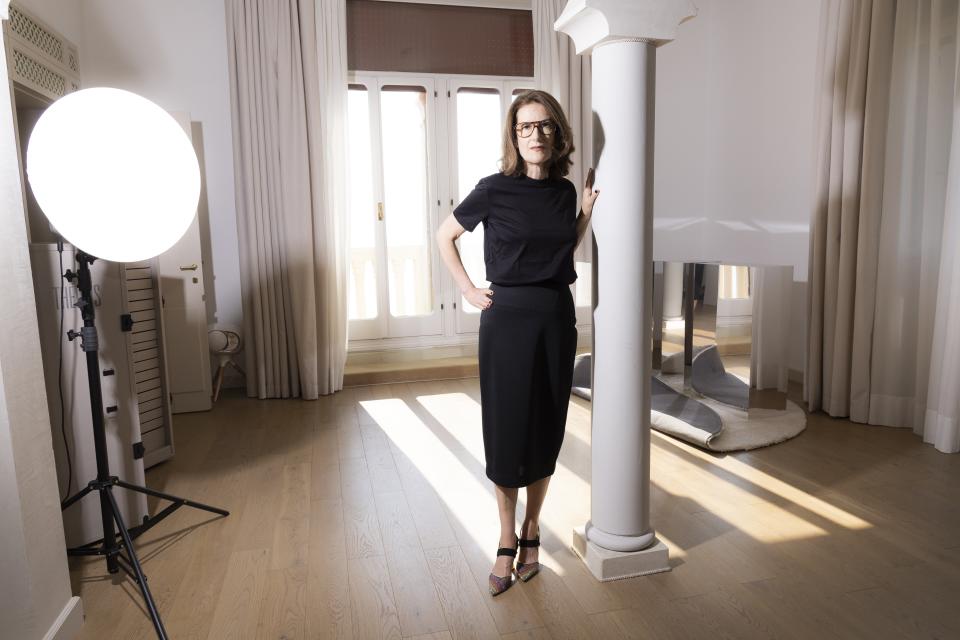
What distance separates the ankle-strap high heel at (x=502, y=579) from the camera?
Answer: 2020 mm

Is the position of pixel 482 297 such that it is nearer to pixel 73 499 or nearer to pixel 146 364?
pixel 73 499

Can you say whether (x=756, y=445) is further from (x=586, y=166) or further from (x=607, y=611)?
(x=586, y=166)

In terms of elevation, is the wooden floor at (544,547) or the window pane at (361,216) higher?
the window pane at (361,216)

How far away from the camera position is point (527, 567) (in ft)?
6.95

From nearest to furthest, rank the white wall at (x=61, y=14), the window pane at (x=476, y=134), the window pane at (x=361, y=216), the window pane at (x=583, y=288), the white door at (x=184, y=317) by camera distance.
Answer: the white wall at (x=61, y=14) → the white door at (x=184, y=317) → the window pane at (x=361, y=216) → the window pane at (x=476, y=134) → the window pane at (x=583, y=288)

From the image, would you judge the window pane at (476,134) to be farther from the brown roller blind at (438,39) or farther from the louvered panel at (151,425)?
the louvered panel at (151,425)

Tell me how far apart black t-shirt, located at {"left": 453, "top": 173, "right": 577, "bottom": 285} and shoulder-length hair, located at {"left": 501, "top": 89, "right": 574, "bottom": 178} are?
36 millimetres

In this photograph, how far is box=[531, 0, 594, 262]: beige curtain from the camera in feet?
15.7

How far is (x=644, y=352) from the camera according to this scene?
2057 mm

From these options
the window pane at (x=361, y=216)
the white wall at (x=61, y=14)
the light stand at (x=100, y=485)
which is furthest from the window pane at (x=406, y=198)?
the light stand at (x=100, y=485)

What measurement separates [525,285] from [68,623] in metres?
1.59

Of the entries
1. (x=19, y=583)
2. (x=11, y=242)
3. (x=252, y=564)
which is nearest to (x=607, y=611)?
(x=252, y=564)

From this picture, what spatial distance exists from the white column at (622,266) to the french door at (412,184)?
2.94 meters

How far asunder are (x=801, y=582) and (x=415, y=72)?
407 centimetres
